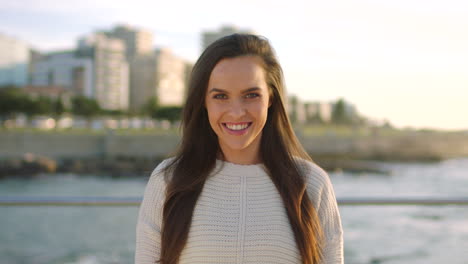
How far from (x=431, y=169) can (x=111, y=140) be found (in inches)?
1141

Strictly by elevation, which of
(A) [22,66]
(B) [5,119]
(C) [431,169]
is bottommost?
(C) [431,169]

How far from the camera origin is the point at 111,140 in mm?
37344

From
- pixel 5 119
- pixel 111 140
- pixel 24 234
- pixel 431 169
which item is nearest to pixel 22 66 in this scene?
pixel 5 119

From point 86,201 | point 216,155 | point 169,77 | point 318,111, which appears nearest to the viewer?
point 216,155

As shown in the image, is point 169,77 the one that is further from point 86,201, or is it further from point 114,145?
point 86,201

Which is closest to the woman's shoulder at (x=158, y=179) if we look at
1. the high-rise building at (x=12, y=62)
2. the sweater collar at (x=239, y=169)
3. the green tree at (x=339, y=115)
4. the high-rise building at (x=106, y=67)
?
the sweater collar at (x=239, y=169)

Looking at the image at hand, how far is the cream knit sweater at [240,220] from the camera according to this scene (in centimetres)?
127

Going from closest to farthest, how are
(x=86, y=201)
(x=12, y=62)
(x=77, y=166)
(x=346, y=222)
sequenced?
1. (x=86, y=201)
2. (x=346, y=222)
3. (x=77, y=166)
4. (x=12, y=62)

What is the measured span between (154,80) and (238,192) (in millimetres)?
74683

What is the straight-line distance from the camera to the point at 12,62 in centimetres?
7562

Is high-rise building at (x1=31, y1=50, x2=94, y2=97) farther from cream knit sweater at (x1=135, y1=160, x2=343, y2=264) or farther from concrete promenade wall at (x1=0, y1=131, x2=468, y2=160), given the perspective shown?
cream knit sweater at (x1=135, y1=160, x2=343, y2=264)

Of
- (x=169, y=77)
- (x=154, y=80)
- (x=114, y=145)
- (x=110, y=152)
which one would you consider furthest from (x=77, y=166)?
A: (x=169, y=77)

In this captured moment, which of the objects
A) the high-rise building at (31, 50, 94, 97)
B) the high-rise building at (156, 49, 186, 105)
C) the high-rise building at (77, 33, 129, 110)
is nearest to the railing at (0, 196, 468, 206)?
the high-rise building at (77, 33, 129, 110)

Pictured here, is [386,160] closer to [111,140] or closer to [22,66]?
[111,140]
